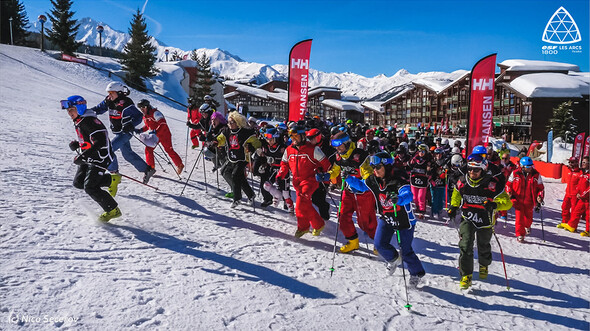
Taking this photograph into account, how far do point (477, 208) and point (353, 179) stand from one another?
6.07 feet

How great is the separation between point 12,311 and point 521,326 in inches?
214

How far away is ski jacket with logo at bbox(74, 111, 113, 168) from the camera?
5.66 m

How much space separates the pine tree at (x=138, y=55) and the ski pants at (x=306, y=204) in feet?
117

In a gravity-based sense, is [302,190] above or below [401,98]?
below

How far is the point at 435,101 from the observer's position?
48.2 meters

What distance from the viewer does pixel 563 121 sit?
31.6 metres

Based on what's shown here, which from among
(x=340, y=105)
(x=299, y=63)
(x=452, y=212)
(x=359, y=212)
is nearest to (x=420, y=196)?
(x=359, y=212)

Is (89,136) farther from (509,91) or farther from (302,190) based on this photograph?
(509,91)

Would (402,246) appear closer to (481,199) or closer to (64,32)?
(481,199)

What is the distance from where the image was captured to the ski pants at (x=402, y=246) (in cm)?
482

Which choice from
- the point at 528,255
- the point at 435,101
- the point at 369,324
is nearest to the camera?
the point at 369,324

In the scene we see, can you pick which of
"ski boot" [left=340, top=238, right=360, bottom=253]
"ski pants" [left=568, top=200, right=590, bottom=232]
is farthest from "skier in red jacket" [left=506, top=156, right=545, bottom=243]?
"ski boot" [left=340, top=238, right=360, bottom=253]

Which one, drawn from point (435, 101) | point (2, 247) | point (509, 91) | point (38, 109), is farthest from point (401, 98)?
point (2, 247)

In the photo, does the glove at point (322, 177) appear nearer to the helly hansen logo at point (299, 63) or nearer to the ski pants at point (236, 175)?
the ski pants at point (236, 175)
